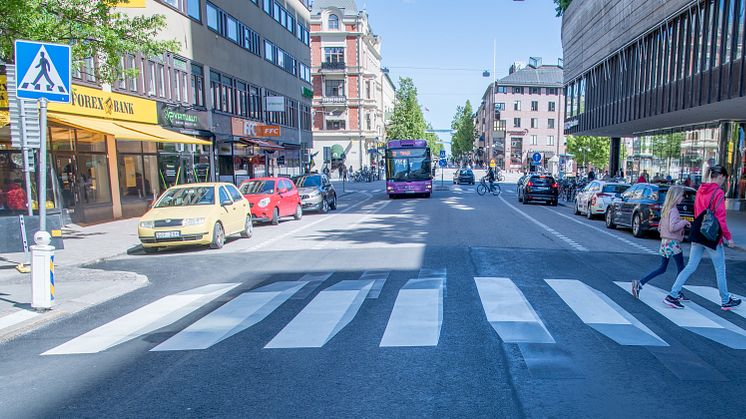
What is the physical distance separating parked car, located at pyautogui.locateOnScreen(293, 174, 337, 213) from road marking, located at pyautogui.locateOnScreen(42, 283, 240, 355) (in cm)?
1384

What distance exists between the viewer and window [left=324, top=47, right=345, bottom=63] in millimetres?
68188

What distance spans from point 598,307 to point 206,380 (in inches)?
185

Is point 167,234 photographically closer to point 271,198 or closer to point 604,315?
point 271,198

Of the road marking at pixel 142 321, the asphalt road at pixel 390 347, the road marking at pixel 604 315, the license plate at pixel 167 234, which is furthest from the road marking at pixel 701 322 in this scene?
the license plate at pixel 167 234

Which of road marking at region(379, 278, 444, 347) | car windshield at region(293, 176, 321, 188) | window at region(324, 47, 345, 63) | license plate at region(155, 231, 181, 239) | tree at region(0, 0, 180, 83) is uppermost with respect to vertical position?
window at region(324, 47, 345, 63)

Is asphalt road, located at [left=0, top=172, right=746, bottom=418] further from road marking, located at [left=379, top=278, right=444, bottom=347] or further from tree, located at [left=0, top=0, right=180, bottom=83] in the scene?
tree, located at [left=0, top=0, right=180, bottom=83]

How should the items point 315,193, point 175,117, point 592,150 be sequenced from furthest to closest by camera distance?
point 592,150 < point 175,117 < point 315,193

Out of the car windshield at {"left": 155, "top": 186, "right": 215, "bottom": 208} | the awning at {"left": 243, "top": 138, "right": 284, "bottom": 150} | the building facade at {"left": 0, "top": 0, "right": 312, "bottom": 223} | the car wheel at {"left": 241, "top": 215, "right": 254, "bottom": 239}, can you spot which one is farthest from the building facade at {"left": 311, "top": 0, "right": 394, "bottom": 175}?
the car windshield at {"left": 155, "top": 186, "right": 215, "bottom": 208}

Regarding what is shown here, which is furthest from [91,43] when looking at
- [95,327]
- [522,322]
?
[522,322]

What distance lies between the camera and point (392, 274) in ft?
28.7

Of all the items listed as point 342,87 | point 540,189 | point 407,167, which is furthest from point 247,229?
point 342,87

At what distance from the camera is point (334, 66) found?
68000 millimetres

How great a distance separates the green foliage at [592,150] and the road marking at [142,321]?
232 feet

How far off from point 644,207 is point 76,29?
14.8 meters
